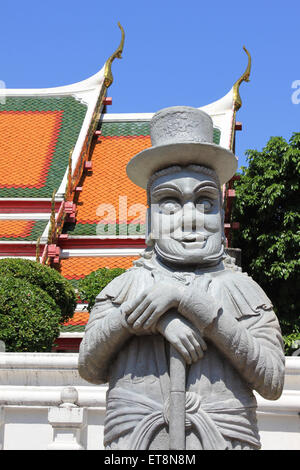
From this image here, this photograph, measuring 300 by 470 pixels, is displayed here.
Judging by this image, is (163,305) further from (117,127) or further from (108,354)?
(117,127)

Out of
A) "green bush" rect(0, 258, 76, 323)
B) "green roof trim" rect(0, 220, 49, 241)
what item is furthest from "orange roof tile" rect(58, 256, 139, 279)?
"green bush" rect(0, 258, 76, 323)

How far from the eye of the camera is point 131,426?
3.30 meters

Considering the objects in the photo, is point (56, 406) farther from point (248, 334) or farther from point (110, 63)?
point (110, 63)

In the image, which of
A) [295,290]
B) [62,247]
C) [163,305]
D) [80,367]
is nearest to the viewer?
[163,305]

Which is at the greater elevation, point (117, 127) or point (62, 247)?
point (117, 127)

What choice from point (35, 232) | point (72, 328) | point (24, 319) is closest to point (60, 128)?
point (35, 232)

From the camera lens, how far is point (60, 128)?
17.1 meters

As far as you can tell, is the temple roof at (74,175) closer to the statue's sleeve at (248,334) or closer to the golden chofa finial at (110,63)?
the golden chofa finial at (110,63)

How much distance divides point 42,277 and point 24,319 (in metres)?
1.22

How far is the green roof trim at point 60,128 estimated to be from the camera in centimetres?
1445

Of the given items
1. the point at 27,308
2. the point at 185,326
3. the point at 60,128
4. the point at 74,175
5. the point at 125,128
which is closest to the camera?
the point at 185,326

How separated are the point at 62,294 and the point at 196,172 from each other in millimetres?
5874

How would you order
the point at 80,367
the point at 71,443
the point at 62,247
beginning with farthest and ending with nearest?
1. the point at 62,247
2. the point at 71,443
3. the point at 80,367
